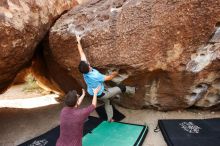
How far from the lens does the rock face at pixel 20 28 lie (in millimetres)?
4500

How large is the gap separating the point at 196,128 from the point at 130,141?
1120 mm

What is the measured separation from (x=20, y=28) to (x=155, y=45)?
2.15m

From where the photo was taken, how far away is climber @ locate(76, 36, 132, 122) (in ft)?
14.7

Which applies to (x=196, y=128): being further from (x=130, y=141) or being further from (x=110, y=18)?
(x=110, y=18)

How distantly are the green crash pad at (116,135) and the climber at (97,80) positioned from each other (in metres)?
0.24

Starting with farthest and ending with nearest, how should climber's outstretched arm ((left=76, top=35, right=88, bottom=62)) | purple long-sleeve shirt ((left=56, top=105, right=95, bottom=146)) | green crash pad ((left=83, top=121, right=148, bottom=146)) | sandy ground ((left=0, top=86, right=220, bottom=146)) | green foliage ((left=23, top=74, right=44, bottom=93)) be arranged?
green foliage ((left=23, top=74, right=44, bottom=93)) < sandy ground ((left=0, top=86, right=220, bottom=146)) < climber's outstretched arm ((left=76, top=35, right=88, bottom=62)) < green crash pad ((left=83, top=121, right=148, bottom=146)) < purple long-sleeve shirt ((left=56, top=105, right=95, bottom=146))

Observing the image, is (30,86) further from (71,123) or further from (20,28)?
(71,123)

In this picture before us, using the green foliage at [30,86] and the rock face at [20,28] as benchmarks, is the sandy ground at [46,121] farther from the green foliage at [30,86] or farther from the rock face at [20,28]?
the green foliage at [30,86]

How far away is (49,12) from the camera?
539 centimetres

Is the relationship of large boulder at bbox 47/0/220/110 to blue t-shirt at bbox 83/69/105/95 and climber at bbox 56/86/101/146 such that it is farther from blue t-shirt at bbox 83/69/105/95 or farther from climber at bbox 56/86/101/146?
climber at bbox 56/86/101/146

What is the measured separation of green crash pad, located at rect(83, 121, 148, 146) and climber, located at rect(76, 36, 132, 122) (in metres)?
0.24

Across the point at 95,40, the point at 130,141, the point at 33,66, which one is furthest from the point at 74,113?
the point at 33,66

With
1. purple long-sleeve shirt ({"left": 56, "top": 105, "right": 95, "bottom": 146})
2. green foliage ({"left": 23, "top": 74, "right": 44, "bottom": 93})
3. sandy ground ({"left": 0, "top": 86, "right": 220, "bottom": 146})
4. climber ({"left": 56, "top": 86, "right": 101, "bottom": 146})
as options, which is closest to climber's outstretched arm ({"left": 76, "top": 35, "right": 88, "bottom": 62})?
climber ({"left": 56, "top": 86, "right": 101, "bottom": 146})

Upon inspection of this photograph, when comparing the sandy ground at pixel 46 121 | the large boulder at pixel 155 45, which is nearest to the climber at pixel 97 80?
the large boulder at pixel 155 45
